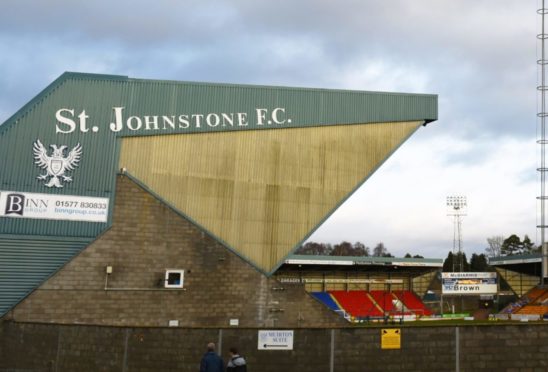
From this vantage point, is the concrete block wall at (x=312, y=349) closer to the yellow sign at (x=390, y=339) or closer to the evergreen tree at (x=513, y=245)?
the yellow sign at (x=390, y=339)

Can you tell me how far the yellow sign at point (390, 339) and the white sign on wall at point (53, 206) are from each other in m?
14.6

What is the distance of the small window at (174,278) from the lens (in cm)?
2380

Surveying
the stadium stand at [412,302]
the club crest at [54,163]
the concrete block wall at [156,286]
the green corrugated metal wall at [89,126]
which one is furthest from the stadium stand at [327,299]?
the club crest at [54,163]

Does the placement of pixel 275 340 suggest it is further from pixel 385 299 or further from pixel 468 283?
pixel 468 283

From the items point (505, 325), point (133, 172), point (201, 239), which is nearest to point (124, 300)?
point (201, 239)

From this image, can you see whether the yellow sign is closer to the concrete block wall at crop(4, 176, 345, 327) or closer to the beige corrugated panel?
the concrete block wall at crop(4, 176, 345, 327)

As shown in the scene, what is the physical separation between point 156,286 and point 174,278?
0.91 metres

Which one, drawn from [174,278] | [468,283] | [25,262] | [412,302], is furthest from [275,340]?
[412,302]

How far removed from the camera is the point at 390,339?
14.2 meters

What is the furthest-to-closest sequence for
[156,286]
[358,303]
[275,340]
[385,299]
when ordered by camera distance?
1. [385,299]
2. [358,303]
3. [156,286]
4. [275,340]

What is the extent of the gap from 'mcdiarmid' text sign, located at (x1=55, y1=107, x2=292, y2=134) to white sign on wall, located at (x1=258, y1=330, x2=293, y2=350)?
14206mm

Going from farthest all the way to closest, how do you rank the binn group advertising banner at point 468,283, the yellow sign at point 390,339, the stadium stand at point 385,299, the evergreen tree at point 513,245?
the evergreen tree at point 513,245
the stadium stand at point 385,299
the binn group advertising banner at point 468,283
the yellow sign at point 390,339

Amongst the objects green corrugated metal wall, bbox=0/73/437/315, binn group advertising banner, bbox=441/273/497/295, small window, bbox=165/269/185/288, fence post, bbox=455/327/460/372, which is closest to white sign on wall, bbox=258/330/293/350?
fence post, bbox=455/327/460/372

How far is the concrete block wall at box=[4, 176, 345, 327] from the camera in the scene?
22.3 metres
